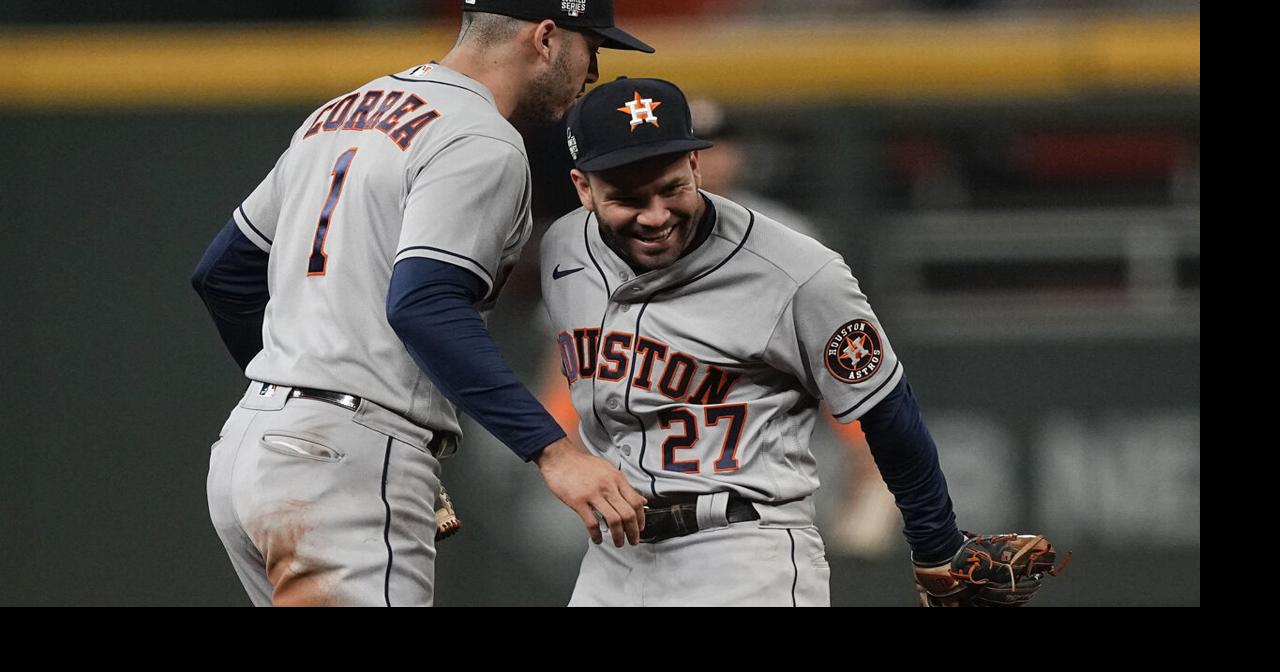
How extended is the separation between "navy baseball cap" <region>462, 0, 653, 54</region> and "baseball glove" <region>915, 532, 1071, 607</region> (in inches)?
46.8

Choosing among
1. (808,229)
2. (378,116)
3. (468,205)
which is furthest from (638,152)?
(808,229)

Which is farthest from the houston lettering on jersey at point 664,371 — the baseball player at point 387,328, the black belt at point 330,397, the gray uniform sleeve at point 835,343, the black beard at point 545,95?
the black beard at point 545,95

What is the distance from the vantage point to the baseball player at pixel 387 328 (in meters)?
2.60

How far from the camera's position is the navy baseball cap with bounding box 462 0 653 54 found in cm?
296

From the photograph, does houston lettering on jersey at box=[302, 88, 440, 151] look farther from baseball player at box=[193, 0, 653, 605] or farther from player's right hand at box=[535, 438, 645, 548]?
player's right hand at box=[535, 438, 645, 548]

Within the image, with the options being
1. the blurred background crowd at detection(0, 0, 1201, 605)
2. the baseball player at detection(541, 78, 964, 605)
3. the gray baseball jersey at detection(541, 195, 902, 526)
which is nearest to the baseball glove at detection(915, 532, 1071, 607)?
the baseball player at detection(541, 78, 964, 605)

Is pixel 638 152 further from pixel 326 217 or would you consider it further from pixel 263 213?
pixel 263 213

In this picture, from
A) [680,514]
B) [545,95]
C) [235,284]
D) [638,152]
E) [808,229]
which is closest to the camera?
[638,152]

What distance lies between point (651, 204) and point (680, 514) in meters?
0.57

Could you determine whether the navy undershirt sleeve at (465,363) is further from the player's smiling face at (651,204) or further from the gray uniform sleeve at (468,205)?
the player's smiling face at (651,204)

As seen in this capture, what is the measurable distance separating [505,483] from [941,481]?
10.3 ft

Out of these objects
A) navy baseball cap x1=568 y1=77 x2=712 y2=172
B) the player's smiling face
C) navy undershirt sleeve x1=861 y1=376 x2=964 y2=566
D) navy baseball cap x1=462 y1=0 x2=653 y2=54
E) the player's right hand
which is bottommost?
navy undershirt sleeve x1=861 y1=376 x2=964 y2=566

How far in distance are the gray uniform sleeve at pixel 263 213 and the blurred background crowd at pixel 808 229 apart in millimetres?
2494

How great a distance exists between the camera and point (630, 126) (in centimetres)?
268
